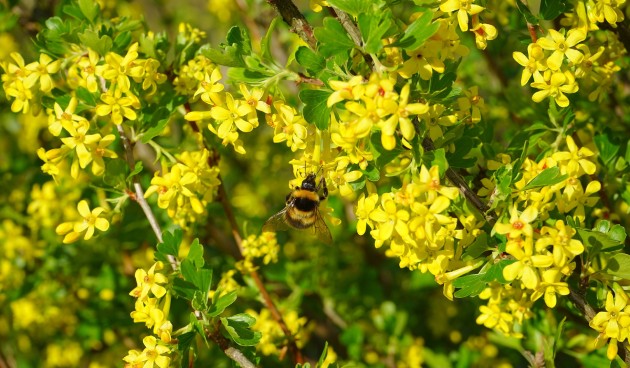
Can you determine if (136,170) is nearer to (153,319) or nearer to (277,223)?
(153,319)

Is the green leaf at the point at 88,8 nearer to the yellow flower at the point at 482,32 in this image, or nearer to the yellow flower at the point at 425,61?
the yellow flower at the point at 425,61

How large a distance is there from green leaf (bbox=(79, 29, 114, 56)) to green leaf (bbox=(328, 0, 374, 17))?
0.79 m

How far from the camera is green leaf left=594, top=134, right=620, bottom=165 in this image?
205 cm

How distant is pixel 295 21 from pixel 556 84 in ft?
2.29

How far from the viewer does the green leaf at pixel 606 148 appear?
2.05m

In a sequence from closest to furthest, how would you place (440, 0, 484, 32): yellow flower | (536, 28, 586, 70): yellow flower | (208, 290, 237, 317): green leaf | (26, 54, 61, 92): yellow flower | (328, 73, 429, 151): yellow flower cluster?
(328, 73, 429, 151): yellow flower cluster
(440, 0, 484, 32): yellow flower
(536, 28, 586, 70): yellow flower
(208, 290, 237, 317): green leaf
(26, 54, 61, 92): yellow flower

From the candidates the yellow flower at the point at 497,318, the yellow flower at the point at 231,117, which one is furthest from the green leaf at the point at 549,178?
the yellow flower at the point at 231,117

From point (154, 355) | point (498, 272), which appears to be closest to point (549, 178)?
point (498, 272)

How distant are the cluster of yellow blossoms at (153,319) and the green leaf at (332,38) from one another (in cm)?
78

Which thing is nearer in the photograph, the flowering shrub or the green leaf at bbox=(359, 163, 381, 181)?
the flowering shrub

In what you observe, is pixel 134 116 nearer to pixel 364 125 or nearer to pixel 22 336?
pixel 364 125

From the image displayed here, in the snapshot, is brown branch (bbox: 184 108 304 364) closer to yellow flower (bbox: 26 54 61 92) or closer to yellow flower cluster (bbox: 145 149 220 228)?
yellow flower cluster (bbox: 145 149 220 228)

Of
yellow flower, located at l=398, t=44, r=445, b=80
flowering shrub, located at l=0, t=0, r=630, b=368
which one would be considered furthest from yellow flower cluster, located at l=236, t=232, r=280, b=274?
yellow flower, located at l=398, t=44, r=445, b=80

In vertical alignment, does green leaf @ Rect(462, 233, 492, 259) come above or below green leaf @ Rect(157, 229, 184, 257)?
above
